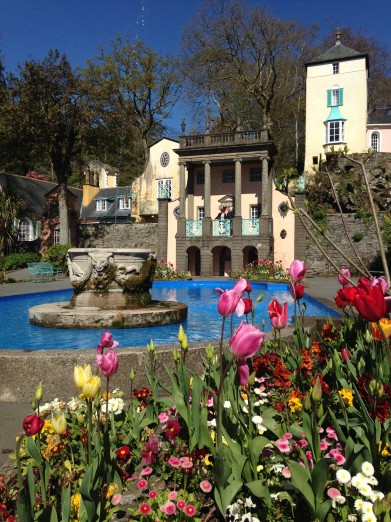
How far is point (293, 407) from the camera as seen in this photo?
2762 millimetres

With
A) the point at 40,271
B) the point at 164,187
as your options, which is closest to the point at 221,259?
the point at 164,187

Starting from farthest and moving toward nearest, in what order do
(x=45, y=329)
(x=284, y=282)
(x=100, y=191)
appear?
(x=100, y=191), (x=284, y=282), (x=45, y=329)

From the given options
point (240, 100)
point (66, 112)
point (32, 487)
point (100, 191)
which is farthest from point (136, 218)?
point (32, 487)

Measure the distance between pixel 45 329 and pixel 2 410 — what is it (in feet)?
13.7

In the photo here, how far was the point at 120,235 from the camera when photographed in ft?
106

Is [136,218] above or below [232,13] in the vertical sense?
below

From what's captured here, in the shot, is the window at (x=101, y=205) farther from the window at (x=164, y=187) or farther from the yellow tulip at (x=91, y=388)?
the yellow tulip at (x=91, y=388)

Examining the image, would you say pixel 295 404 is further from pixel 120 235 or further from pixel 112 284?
pixel 120 235

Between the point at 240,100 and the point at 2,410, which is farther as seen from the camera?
the point at 240,100

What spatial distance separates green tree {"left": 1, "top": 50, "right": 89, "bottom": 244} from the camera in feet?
87.8

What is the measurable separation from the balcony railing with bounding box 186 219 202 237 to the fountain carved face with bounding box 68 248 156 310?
19.8m

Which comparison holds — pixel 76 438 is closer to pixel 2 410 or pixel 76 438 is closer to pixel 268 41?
pixel 2 410

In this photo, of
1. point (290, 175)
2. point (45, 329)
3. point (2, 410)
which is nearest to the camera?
point (290, 175)

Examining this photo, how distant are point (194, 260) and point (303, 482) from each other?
94.4 feet
